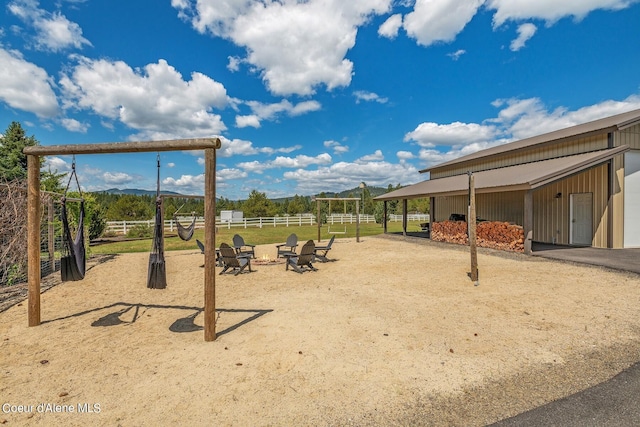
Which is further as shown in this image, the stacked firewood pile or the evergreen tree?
the evergreen tree

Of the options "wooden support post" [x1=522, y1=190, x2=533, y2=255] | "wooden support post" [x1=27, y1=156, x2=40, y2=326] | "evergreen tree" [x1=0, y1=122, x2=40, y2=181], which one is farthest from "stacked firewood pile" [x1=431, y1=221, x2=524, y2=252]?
"evergreen tree" [x1=0, y1=122, x2=40, y2=181]

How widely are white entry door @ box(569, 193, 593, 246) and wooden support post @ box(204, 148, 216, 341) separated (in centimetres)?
1504

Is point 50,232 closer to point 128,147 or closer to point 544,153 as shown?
point 128,147

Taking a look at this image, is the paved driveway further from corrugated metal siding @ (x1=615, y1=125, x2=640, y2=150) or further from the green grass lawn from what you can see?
the green grass lawn

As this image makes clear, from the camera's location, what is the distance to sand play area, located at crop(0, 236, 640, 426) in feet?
9.50

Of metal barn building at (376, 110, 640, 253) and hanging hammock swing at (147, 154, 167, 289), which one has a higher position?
metal barn building at (376, 110, 640, 253)

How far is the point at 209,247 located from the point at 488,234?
12.6m

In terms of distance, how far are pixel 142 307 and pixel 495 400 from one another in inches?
239

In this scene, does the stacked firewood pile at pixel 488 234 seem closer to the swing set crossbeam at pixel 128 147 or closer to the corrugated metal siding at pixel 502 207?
the corrugated metal siding at pixel 502 207

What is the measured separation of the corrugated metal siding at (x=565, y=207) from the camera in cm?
1222

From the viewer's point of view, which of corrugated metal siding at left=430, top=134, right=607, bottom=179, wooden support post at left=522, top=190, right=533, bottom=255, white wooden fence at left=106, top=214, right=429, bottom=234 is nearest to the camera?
wooden support post at left=522, top=190, right=533, bottom=255

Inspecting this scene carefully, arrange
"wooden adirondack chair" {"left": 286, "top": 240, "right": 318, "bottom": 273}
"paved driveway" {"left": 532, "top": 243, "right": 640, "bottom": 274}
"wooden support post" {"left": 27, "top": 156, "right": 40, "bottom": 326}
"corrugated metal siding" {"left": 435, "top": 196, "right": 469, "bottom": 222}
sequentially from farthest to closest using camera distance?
"corrugated metal siding" {"left": 435, "top": 196, "right": 469, "bottom": 222}
"wooden adirondack chair" {"left": 286, "top": 240, "right": 318, "bottom": 273}
"paved driveway" {"left": 532, "top": 243, "right": 640, "bottom": 274}
"wooden support post" {"left": 27, "top": 156, "right": 40, "bottom": 326}

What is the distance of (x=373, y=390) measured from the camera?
317 cm

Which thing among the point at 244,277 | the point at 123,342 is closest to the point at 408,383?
the point at 123,342
